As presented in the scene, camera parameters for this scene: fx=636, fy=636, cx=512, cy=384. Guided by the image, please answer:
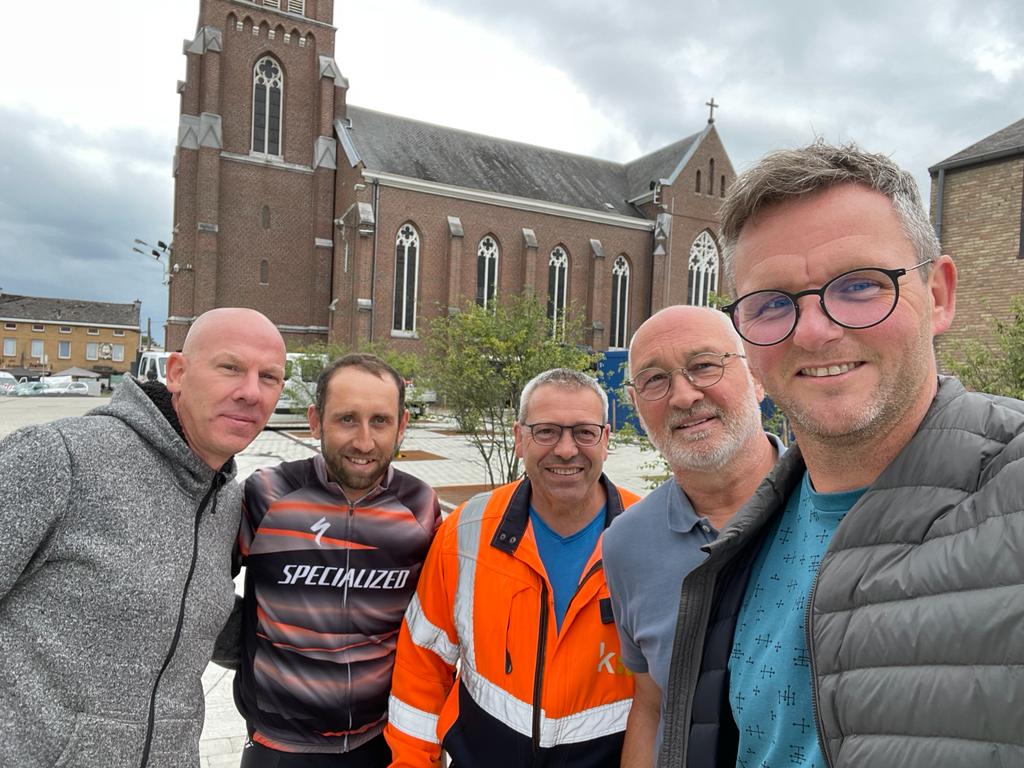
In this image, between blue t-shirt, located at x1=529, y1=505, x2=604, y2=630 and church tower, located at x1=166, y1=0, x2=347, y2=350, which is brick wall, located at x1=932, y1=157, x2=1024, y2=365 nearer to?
blue t-shirt, located at x1=529, y1=505, x2=604, y2=630

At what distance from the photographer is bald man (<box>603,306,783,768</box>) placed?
66.9 inches

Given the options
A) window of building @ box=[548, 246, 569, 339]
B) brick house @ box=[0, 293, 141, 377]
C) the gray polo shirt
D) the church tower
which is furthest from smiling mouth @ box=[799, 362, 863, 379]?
brick house @ box=[0, 293, 141, 377]

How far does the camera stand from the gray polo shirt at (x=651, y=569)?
1.63 meters

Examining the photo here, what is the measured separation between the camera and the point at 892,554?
37.4 inches

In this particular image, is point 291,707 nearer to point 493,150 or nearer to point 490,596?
point 490,596

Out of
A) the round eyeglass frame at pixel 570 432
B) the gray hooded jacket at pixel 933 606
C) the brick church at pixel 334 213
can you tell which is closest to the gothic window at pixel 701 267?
the brick church at pixel 334 213

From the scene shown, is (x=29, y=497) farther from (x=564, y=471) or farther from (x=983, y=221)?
(x=983, y=221)

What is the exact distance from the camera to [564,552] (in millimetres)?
2119

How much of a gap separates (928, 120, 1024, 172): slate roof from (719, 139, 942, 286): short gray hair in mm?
14953

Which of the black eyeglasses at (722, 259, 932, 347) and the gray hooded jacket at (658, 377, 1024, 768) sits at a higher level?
the black eyeglasses at (722, 259, 932, 347)

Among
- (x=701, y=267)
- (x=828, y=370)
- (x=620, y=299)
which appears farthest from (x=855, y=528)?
(x=701, y=267)

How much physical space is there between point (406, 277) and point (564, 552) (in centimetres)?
3169

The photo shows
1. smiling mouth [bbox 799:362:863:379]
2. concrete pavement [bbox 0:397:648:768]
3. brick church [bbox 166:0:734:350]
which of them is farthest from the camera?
brick church [bbox 166:0:734:350]

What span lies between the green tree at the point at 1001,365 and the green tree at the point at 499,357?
4.38m
